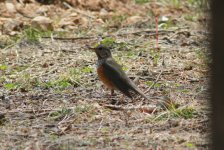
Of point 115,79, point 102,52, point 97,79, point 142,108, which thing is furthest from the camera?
point 97,79

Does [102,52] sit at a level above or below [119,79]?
above

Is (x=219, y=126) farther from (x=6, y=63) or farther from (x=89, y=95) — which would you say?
(x=6, y=63)

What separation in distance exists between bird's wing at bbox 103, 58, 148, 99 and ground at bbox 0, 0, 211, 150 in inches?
6.2

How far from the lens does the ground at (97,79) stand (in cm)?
638

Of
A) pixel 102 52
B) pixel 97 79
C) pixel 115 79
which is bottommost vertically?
pixel 97 79

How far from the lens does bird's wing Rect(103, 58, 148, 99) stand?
7.60 meters

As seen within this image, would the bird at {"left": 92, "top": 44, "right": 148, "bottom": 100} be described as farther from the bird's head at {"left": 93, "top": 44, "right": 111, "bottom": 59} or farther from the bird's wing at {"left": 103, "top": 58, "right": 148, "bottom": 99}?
the bird's head at {"left": 93, "top": 44, "right": 111, "bottom": 59}

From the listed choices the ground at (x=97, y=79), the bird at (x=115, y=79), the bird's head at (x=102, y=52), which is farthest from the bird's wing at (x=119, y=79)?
the bird's head at (x=102, y=52)

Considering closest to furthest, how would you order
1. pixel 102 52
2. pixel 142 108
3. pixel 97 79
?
pixel 142 108 < pixel 102 52 < pixel 97 79

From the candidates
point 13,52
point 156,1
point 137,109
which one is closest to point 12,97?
point 137,109

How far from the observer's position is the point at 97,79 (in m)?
8.73

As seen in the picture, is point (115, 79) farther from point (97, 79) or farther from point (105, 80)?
point (97, 79)

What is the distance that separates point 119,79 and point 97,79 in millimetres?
1021

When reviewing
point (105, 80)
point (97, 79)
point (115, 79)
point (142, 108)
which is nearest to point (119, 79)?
point (115, 79)
